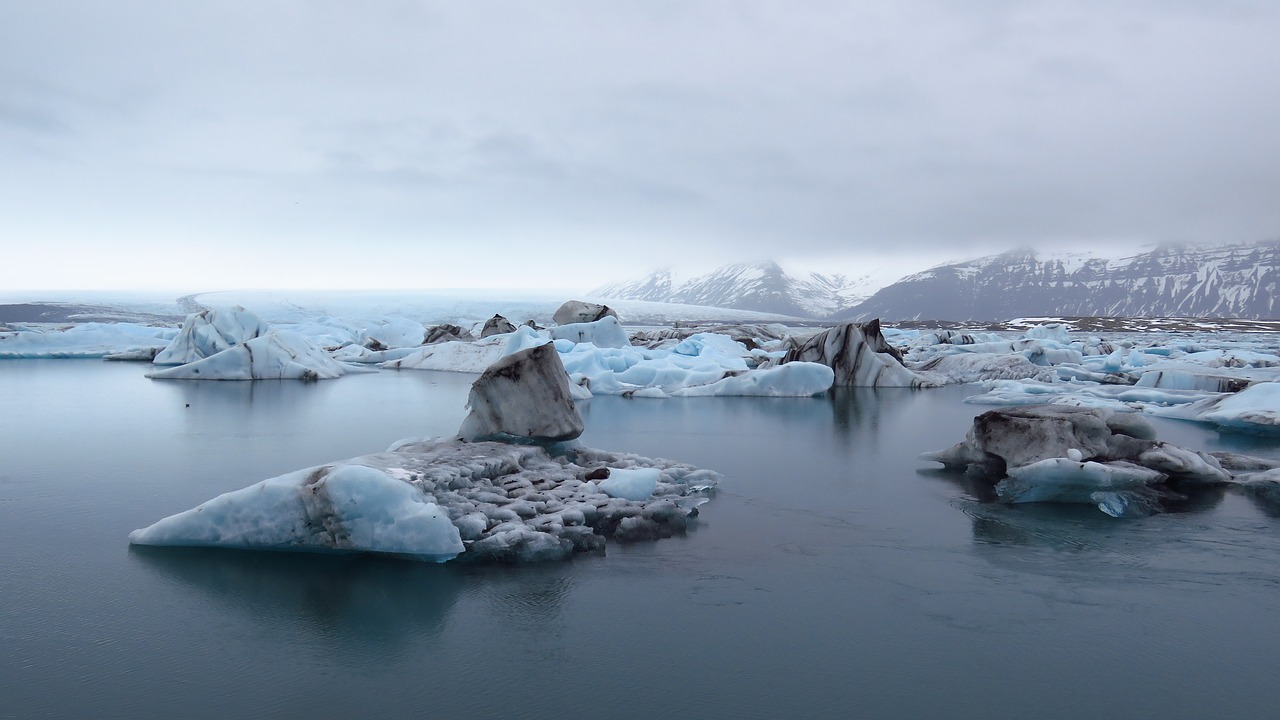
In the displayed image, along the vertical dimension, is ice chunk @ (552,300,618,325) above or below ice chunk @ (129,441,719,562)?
above

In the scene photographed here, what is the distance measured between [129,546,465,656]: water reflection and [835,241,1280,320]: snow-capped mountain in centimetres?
13392

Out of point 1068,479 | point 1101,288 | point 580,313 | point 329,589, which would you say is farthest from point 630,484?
point 1101,288

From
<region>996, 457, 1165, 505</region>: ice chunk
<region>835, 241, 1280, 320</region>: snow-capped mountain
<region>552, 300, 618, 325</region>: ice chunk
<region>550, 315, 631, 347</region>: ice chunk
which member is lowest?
<region>996, 457, 1165, 505</region>: ice chunk

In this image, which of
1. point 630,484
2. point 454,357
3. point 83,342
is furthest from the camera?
point 83,342

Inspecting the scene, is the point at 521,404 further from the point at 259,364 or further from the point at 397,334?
the point at 397,334

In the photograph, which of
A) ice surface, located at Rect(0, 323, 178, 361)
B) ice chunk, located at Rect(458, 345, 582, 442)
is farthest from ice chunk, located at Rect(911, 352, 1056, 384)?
ice surface, located at Rect(0, 323, 178, 361)

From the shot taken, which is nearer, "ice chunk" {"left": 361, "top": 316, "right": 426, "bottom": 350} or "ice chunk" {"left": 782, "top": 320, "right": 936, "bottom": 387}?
"ice chunk" {"left": 782, "top": 320, "right": 936, "bottom": 387}

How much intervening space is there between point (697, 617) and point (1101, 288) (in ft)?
552

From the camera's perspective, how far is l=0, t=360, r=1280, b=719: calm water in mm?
2994

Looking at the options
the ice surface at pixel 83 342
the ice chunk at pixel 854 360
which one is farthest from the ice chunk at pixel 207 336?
the ice chunk at pixel 854 360

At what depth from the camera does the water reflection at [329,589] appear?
3.52 m

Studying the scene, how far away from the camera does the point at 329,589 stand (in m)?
3.94

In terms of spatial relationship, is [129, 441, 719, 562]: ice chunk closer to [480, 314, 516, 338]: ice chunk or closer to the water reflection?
the water reflection

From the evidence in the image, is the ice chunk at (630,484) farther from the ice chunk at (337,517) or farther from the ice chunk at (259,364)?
the ice chunk at (259,364)
